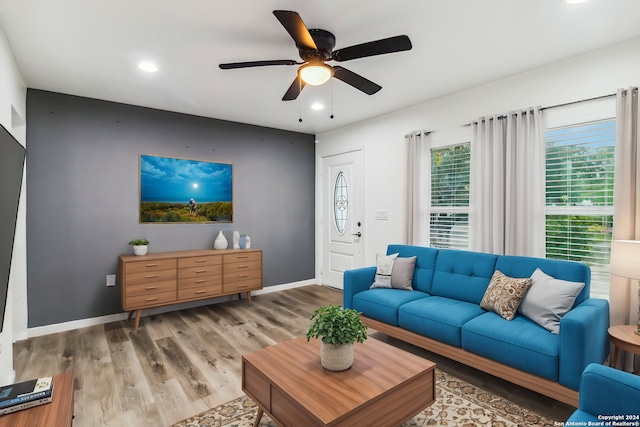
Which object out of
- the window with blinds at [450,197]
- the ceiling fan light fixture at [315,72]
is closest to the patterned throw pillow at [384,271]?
the window with blinds at [450,197]

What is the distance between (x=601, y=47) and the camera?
2.72 metres

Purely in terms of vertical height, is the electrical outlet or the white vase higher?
the white vase

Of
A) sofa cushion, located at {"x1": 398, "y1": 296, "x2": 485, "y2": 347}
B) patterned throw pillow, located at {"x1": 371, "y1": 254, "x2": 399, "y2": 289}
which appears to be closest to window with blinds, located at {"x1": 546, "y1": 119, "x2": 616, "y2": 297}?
sofa cushion, located at {"x1": 398, "y1": 296, "x2": 485, "y2": 347}

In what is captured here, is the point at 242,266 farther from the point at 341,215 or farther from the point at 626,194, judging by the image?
the point at 626,194

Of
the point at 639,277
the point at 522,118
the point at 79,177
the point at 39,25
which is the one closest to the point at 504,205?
the point at 522,118

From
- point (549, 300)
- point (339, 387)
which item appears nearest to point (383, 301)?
point (549, 300)

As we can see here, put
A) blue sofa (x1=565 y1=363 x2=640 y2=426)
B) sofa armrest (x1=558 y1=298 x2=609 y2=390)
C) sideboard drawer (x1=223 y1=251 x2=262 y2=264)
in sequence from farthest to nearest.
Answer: sideboard drawer (x1=223 y1=251 x2=262 y2=264) → sofa armrest (x1=558 y1=298 x2=609 y2=390) → blue sofa (x1=565 y1=363 x2=640 y2=426)

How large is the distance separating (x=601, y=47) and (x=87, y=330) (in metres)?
5.55

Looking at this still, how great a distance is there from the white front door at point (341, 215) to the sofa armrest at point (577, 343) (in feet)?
9.93

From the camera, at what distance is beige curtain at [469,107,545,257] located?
10.2 feet

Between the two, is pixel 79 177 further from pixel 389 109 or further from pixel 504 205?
pixel 504 205

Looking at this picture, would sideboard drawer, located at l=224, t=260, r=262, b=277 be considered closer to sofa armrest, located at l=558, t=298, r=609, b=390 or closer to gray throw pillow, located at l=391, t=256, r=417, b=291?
gray throw pillow, located at l=391, t=256, r=417, b=291

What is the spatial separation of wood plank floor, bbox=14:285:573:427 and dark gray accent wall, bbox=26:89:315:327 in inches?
17.5

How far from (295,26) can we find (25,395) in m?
2.22
